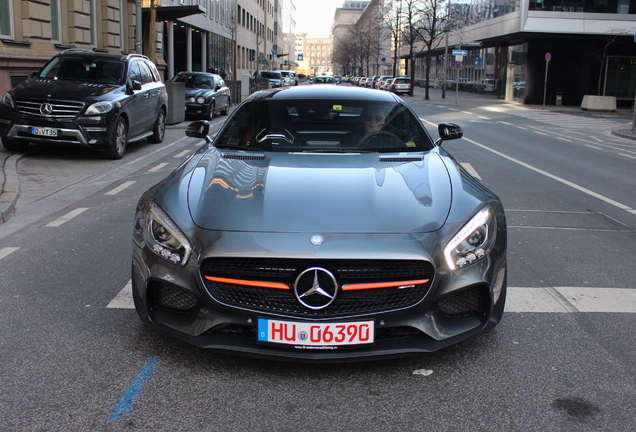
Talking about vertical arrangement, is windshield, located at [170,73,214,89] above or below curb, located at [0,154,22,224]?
above

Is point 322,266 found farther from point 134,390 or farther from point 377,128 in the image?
point 377,128

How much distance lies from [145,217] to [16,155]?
28.7ft

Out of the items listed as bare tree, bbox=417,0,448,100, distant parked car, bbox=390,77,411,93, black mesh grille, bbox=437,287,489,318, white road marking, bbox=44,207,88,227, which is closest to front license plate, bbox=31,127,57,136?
white road marking, bbox=44,207,88,227

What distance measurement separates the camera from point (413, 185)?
3.67 meters

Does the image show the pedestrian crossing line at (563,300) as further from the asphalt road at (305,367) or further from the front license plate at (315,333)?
the front license plate at (315,333)

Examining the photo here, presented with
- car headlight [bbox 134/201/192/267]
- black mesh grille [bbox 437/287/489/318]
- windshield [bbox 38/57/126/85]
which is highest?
windshield [bbox 38/57/126/85]

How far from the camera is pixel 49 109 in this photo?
10672 mm

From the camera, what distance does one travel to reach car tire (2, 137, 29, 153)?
36.5ft

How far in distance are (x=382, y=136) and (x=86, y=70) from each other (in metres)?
9.17

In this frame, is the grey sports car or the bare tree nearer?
the grey sports car

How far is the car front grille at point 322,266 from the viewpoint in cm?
301

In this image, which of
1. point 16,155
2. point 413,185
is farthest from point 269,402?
point 16,155

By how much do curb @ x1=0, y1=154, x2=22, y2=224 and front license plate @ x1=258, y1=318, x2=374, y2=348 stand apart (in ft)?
16.0

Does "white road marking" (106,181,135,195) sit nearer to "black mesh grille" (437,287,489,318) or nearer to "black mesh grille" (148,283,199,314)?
"black mesh grille" (148,283,199,314)
